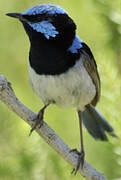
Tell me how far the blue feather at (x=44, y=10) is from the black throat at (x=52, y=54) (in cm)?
15

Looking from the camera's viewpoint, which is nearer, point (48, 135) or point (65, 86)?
point (48, 135)

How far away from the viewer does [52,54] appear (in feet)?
6.63

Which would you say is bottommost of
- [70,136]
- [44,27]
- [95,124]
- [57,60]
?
[95,124]

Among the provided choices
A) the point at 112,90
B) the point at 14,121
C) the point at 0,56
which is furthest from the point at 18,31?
the point at 112,90

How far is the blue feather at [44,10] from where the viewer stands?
1.81 meters

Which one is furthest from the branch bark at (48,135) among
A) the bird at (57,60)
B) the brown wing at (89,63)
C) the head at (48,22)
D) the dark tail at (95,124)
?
the dark tail at (95,124)

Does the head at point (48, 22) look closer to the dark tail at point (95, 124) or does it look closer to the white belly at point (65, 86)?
the white belly at point (65, 86)

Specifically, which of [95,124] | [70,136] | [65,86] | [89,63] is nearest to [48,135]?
[70,136]

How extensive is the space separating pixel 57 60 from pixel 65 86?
0.53ft

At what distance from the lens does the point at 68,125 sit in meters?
1.65

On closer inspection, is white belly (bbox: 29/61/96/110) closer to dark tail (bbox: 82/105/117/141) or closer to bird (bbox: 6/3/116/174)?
bird (bbox: 6/3/116/174)

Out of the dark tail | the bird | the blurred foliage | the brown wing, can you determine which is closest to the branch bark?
the blurred foliage

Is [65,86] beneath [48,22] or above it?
beneath

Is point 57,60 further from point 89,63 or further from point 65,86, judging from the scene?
point 89,63
